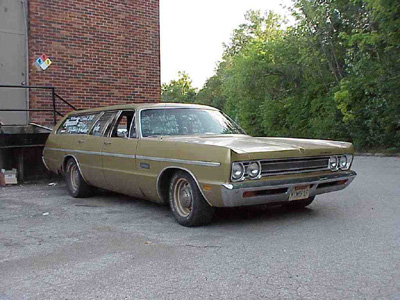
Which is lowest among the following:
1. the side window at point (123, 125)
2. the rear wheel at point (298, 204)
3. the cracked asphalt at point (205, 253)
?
the cracked asphalt at point (205, 253)

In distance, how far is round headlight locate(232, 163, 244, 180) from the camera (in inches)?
188

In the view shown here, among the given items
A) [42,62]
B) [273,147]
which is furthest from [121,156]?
[42,62]

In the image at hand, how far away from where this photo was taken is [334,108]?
2064 cm

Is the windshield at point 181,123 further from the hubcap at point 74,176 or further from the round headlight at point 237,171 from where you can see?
the hubcap at point 74,176

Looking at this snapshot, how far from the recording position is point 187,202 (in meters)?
5.32

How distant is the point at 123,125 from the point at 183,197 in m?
1.91

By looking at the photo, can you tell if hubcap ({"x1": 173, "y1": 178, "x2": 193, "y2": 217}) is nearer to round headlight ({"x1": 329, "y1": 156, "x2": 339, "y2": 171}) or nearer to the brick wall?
round headlight ({"x1": 329, "y1": 156, "x2": 339, "y2": 171})

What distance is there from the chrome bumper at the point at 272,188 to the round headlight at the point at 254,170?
0.27 feet

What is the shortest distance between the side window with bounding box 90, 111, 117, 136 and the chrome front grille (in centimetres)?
298

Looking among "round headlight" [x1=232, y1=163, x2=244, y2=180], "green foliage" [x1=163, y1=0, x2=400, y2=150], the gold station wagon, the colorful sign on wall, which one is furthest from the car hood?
"green foliage" [x1=163, y1=0, x2=400, y2=150]

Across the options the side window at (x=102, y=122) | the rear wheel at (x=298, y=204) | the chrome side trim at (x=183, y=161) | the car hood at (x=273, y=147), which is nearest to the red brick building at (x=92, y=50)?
the side window at (x=102, y=122)

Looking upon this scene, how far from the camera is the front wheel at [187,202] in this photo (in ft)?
16.8

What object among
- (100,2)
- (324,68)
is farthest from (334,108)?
(100,2)

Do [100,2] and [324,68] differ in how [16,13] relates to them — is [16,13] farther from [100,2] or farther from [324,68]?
[324,68]
